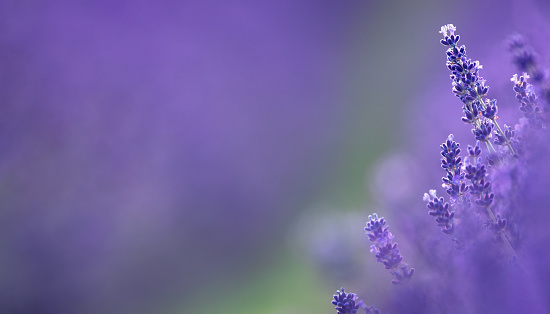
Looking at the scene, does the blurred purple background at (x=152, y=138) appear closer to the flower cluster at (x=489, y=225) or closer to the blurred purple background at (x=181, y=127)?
the blurred purple background at (x=181, y=127)

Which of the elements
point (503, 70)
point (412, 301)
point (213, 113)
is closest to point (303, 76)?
point (213, 113)

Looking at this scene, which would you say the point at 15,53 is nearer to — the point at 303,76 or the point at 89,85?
the point at 89,85

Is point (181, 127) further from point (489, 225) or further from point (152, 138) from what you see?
point (489, 225)

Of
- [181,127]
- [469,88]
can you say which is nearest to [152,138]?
[181,127]

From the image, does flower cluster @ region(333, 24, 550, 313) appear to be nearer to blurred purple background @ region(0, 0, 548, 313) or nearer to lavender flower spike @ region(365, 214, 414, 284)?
lavender flower spike @ region(365, 214, 414, 284)

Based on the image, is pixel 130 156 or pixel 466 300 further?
pixel 130 156
